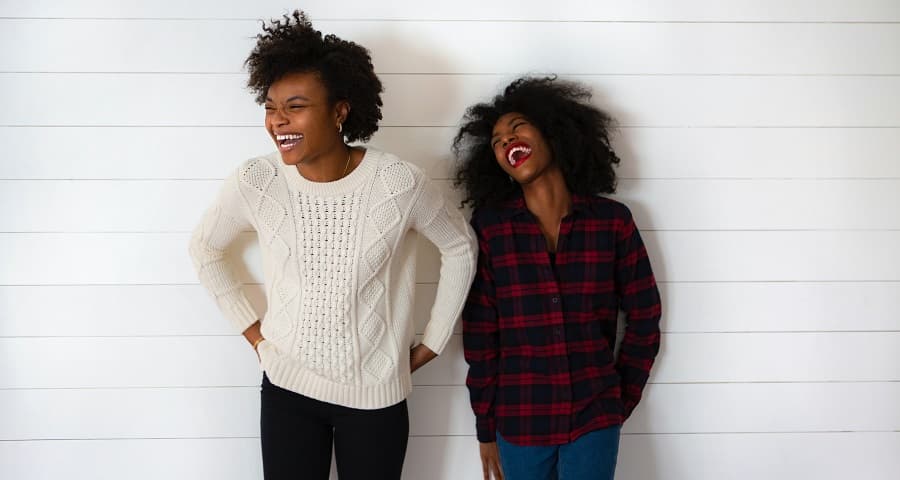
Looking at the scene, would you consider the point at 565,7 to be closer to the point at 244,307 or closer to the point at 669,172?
the point at 669,172

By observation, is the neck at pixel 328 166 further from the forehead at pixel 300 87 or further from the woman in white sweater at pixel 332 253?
the forehead at pixel 300 87

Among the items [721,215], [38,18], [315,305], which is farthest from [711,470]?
[38,18]

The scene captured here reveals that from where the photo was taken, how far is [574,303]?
1.28 m

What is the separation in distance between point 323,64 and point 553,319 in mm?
668

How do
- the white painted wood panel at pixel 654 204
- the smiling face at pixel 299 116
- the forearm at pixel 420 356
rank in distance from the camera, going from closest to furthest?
the smiling face at pixel 299 116 → the forearm at pixel 420 356 → the white painted wood panel at pixel 654 204

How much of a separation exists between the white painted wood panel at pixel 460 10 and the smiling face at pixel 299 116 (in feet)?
1.13

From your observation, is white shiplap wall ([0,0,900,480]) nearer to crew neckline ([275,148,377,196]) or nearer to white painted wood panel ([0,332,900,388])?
white painted wood panel ([0,332,900,388])

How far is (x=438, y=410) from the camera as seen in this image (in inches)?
58.5

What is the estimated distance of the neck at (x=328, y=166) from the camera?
1172mm

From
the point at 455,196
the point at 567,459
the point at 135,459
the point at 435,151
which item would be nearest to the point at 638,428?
the point at 567,459

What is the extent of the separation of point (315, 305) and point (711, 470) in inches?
41.8

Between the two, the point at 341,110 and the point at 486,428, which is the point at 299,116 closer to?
the point at 341,110

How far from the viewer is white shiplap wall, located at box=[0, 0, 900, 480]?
140 cm


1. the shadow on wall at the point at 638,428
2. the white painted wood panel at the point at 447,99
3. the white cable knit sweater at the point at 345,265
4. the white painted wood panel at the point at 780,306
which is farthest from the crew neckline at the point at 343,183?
the white painted wood panel at the point at 780,306
